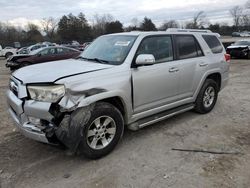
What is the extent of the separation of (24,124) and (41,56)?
12921mm

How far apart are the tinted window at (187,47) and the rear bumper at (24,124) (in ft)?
9.71

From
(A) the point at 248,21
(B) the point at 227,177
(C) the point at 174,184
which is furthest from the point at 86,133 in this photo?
(A) the point at 248,21

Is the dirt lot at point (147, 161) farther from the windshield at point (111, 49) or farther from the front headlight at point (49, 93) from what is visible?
the windshield at point (111, 49)

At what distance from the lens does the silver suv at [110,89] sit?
12.5 feet

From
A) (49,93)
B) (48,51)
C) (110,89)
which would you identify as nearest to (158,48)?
(110,89)

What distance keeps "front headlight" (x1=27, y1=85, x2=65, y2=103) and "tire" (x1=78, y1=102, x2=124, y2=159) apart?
0.52 meters

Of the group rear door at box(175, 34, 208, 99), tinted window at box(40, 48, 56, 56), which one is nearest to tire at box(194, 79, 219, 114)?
rear door at box(175, 34, 208, 99)

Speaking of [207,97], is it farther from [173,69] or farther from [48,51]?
[48,51]

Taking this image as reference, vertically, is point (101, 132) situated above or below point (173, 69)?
below

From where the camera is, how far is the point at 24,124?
402cm

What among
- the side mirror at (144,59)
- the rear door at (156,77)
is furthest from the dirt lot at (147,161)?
the side mirror at (144,59)

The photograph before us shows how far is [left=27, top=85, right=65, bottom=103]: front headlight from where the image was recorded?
12.4 ft

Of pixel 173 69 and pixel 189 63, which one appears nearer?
pixel 173 69

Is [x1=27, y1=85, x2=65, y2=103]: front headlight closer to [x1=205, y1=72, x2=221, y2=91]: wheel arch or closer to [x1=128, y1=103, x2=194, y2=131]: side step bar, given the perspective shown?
[x1=128, y1=103, x2=194, y2=131]: side step bar
